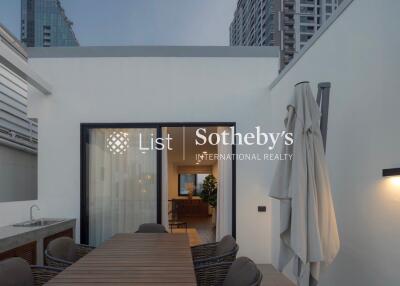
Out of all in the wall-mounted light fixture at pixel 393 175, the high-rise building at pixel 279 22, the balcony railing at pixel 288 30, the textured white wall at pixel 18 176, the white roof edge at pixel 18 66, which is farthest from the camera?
the balcony railing at pixel 288 30

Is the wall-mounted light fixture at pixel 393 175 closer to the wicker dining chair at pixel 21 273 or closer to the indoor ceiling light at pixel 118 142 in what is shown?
the wicker dining chair at pixel 21 273

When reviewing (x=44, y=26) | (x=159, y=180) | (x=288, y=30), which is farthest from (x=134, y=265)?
(x=288, y=30)

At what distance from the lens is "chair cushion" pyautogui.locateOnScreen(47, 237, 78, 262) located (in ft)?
10.7

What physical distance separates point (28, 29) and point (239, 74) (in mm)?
5045

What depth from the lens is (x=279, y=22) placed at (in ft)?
106

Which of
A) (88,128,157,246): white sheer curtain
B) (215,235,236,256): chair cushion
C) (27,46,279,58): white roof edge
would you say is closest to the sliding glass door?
(88,128,157,246): white sheer curtain

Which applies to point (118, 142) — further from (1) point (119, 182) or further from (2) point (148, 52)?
(2) point (148, 52)

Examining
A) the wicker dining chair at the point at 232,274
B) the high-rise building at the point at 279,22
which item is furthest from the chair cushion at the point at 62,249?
the high-rise building at the point at 279,22

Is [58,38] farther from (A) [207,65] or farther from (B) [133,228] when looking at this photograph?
(B) [133,228]

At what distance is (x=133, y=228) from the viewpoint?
17.8ft

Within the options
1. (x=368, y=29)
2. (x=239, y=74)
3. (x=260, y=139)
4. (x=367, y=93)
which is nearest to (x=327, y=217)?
(x=367, y=93)

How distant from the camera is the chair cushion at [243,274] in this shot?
225cm

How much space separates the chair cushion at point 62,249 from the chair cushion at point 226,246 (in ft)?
4.56

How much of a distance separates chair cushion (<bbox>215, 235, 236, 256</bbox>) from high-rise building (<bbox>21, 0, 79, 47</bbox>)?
19.8ft
